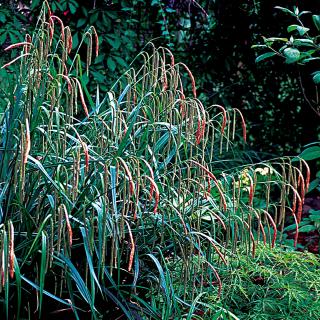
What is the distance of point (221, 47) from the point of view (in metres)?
5.22

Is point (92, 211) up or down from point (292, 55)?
down

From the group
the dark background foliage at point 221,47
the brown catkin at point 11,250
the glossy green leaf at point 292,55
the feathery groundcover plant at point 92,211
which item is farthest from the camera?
the dark background foliage at point 221,47

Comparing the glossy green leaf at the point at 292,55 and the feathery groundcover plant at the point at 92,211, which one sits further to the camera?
the glossy green leaf at the point at 292,55

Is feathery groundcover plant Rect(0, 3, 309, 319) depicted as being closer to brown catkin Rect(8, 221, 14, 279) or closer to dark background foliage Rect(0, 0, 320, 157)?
brown catkin Rect(8, 221, 14, 279)

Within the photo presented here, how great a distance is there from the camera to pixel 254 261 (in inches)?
105

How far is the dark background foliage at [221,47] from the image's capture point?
474 cm

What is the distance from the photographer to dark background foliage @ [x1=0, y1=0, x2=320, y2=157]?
4.74m

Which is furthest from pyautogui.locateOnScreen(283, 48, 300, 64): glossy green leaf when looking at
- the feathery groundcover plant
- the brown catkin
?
the brown catkin

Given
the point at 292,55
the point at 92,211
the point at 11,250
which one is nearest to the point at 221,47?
the point at 292,55

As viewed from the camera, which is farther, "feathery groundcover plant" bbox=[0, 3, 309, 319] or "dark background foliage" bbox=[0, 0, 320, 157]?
"dark background foliage" bbox=[0, 0, 320, 157]

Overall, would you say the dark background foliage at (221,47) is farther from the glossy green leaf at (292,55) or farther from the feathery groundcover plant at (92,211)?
the feathery groundcover plant at (92,211)

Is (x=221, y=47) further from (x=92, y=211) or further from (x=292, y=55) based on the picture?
(x=92, y=211)

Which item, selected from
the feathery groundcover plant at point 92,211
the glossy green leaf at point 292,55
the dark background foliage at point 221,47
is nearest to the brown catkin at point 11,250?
the feathery groundcover plant at point 92,211

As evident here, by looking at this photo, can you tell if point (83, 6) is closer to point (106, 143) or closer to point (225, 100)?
point (225, 100)
